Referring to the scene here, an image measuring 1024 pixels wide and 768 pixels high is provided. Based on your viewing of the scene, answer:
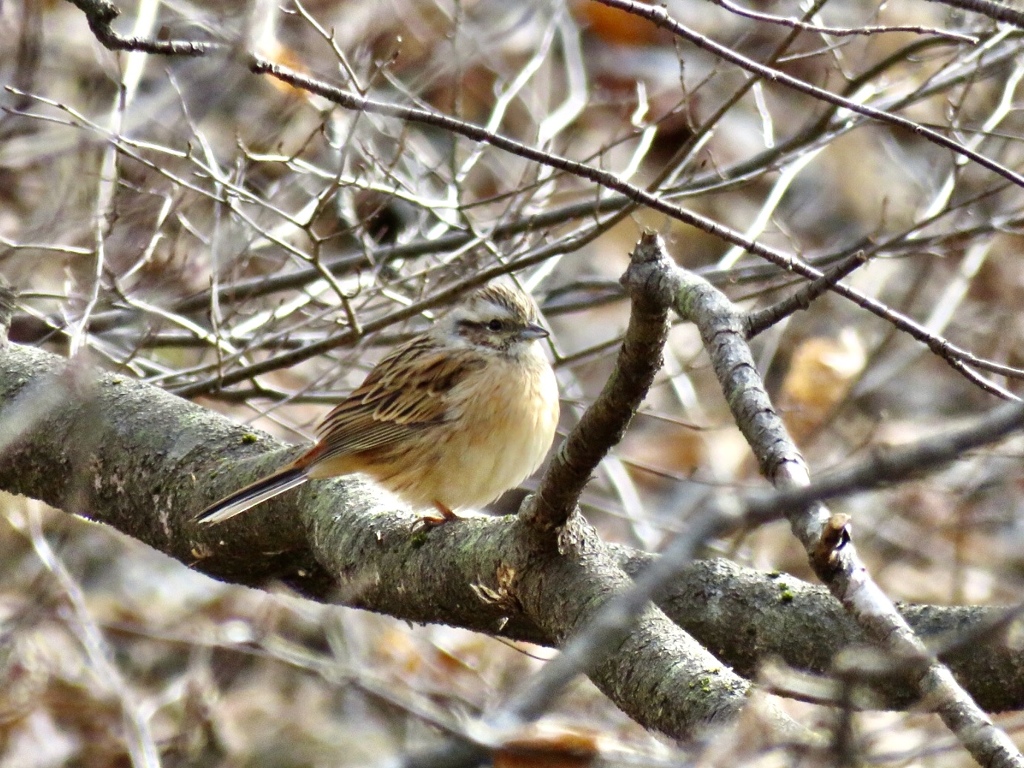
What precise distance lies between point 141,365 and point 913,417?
6777mm

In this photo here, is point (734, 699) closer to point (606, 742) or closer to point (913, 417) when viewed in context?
point (606, 742)

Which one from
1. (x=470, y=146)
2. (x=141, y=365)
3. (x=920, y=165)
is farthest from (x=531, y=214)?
(x=920, y=165)

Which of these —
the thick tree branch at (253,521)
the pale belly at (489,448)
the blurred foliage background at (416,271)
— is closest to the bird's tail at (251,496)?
the thick tree branch at (253,521)

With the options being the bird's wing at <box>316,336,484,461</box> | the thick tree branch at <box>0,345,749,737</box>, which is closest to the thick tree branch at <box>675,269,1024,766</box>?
the thick tree branch at <box>0,345,749,737</box>

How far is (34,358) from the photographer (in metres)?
4.76

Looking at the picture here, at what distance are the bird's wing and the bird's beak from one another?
22 centimetres

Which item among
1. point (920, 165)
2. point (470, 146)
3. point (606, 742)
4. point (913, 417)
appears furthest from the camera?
point (920, 165)

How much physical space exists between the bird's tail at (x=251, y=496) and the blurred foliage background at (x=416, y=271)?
19.8 inches

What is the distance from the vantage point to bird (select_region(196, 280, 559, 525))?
5.46 meters

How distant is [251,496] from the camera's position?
4.36 metres

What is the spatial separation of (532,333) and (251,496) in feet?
5.79

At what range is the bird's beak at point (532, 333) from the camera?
18.6 ft

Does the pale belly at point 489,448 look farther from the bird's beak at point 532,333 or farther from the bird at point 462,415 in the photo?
the bird's beak at point 532,333

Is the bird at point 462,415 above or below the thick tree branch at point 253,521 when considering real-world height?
above
